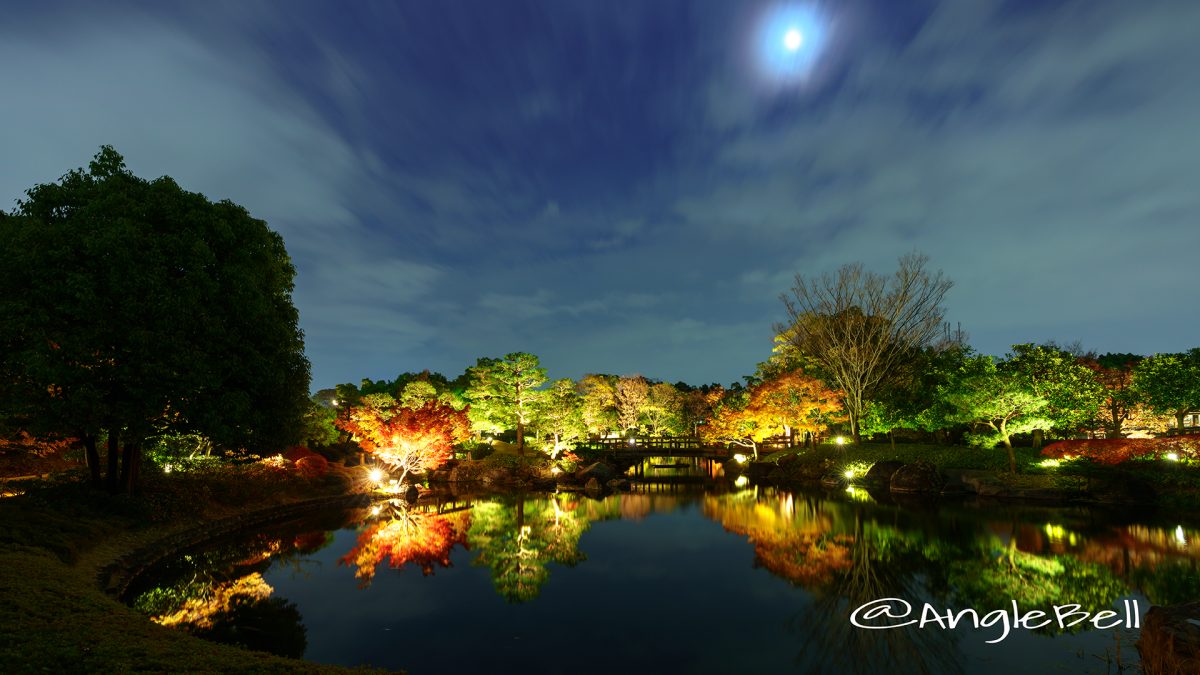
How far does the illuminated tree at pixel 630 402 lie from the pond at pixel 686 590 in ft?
138

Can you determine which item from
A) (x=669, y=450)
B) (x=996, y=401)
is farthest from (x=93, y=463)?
(x=996, y=401)

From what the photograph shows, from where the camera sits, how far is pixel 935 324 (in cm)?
3556

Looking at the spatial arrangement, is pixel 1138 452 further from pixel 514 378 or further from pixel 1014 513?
pixel 514 378

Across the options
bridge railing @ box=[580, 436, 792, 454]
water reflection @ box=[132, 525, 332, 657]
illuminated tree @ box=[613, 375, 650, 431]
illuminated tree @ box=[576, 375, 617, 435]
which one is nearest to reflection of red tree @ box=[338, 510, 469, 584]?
water reflection @ box=[132, 525, 332, 657]

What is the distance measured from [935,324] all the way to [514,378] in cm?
2778

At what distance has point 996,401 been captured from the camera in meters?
25.6

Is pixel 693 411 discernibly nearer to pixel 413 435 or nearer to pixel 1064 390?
pixel 1064 390

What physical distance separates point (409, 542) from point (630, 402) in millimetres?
47650

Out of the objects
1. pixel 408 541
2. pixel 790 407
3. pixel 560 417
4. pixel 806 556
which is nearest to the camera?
pixel 806 556

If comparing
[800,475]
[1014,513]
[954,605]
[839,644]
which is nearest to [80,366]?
[839,644]

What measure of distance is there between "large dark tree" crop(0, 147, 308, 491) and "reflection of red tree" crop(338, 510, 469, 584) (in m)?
5.10

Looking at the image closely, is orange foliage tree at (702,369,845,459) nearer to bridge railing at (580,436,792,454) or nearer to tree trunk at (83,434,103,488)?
bridge railing at (580,436,792,454)

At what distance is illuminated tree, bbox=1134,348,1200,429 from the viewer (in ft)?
87.4

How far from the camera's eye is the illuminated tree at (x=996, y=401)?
25.2 m
